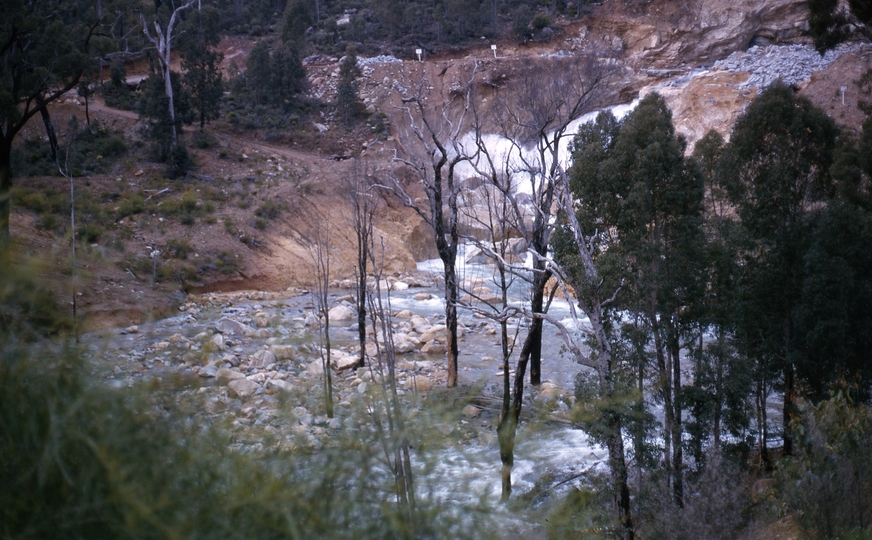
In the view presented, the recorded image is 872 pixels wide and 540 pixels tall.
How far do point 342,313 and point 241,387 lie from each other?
2042 centimetres

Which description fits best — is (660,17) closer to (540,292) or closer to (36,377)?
(540,292)

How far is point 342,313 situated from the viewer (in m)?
23.6

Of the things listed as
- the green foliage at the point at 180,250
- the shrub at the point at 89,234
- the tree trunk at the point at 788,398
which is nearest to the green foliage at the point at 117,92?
the green foliage at the point at 180,250

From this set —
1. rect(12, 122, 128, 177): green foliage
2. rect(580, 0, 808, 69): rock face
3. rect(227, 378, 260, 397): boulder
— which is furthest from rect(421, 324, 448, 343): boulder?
rect(580, 0, 808, 69): rock face

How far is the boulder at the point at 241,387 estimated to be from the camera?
2768 mm

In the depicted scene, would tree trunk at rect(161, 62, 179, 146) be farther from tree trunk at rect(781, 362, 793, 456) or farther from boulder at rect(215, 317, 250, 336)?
boulder at rect(215, 317, 250, 336)

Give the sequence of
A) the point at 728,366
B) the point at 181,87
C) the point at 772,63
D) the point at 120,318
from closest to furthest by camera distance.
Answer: the point at 120,318, the point at 728,366, the point at 181,87, the point at 772,63

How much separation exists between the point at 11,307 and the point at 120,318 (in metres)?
0.61

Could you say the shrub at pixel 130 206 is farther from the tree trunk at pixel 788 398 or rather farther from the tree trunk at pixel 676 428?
the tree trunk at pixel 788 398

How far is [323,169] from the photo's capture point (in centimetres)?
3691

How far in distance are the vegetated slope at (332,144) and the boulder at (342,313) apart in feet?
12.2

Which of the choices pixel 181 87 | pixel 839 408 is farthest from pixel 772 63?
pixel 839 408

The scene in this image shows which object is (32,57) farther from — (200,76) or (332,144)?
(332,144)

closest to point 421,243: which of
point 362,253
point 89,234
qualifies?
point 362,253
